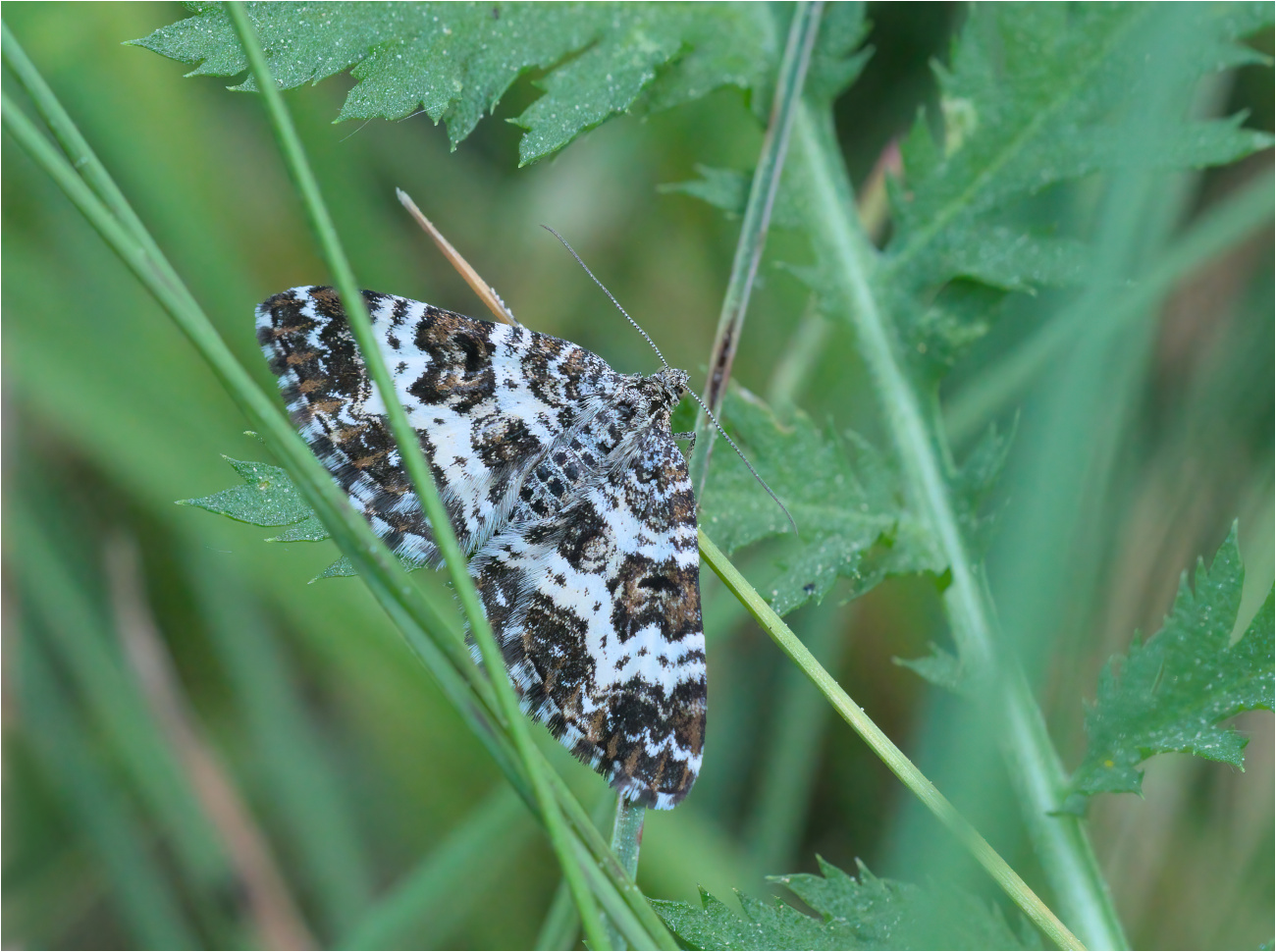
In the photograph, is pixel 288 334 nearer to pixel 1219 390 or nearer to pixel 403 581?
pixel 403 581

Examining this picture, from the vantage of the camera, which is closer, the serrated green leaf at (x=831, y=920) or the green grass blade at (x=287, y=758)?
the serrated green leaf at (x=831, y=920)

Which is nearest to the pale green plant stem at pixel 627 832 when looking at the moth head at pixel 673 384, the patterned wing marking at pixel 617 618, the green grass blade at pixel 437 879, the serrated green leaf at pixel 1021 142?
the patterned wing marking at pixel 617 618

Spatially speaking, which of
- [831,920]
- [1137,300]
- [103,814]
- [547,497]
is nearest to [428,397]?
[547,497]

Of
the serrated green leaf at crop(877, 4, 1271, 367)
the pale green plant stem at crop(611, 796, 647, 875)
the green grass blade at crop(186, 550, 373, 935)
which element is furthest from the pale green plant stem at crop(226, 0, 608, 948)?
the green grass blade at crop(186, 550, 373, 935)

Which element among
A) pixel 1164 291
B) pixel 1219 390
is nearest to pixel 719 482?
pixel 1164 291

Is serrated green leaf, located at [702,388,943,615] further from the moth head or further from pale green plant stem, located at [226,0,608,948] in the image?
pale green plant stem, located at [226,0,608,948]

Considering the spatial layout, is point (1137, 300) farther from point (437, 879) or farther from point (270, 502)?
point (437, 879)

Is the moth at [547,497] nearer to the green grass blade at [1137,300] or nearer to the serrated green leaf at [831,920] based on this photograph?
the serrated green leaf at [831,920]
